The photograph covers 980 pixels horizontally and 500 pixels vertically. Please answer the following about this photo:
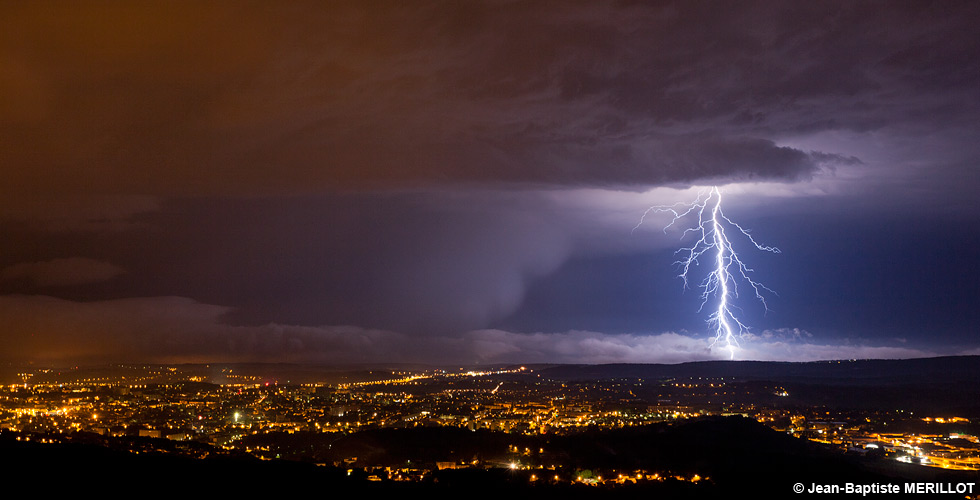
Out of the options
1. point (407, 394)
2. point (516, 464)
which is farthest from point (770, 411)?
point (407, 394)

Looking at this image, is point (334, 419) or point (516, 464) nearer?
point (516, 464)

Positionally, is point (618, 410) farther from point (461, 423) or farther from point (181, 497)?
Result: point (181, 497)

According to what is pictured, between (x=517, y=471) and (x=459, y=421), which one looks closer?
(x=517, y=471)

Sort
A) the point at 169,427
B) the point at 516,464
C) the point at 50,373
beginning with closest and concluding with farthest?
the point at 516,464 → the point at 169,427 → the point at 50,373

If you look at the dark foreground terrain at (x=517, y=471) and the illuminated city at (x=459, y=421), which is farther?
the illuminated city at (x=459, y=421)

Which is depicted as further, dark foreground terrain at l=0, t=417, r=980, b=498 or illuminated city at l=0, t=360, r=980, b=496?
illuminated city at l=0, t=360, r=980, b=496

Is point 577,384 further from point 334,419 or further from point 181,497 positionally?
point 181,497

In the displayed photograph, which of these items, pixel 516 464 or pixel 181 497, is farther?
pixel 516 464

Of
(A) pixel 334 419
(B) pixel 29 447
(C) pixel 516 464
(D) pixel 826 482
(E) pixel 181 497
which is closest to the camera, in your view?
(E) pixel 181 497

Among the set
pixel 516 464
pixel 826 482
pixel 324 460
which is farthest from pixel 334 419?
pixel 826 482
